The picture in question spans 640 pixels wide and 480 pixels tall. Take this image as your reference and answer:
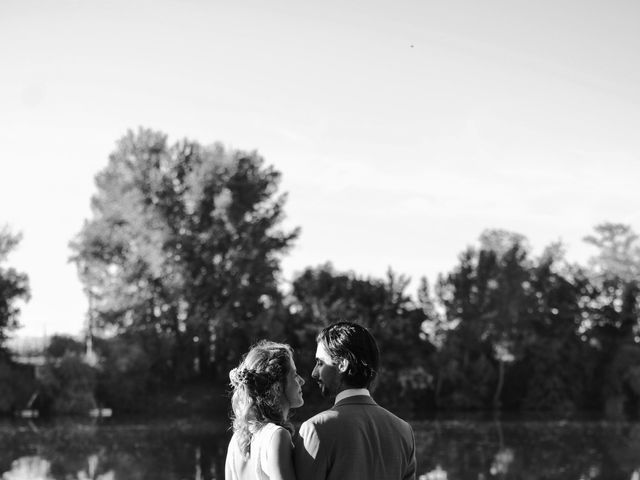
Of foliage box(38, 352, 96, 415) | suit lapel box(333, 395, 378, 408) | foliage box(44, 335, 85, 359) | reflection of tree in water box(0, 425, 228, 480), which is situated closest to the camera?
suit lapel box(333, 395, 378, 408)

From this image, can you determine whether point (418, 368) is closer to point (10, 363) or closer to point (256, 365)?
point (10, 363)

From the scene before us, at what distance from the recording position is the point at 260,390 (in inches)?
151

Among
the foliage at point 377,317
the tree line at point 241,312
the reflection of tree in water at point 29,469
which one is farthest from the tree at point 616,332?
the reflection of tree in water at point 29,469

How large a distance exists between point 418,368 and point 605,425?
32.3 feet

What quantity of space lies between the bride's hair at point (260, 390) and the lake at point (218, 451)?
12.7 m

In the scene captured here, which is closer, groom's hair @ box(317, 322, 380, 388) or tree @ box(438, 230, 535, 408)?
groom's hair @ box(317, 322, 380, 388)

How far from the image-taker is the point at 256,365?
3830 mm

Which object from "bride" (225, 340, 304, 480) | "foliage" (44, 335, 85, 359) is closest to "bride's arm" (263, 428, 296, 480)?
"bride" (225, 340, 304, 480)

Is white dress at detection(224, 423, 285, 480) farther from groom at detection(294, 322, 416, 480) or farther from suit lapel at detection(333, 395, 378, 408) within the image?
suit lapel at detection(333, 395, 378, 408)

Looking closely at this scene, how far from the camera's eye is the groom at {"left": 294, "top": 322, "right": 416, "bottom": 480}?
339 cm

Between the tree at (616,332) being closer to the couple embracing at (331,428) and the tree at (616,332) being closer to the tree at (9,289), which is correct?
the tree at (9,289)

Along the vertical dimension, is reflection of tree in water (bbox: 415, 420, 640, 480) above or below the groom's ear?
below

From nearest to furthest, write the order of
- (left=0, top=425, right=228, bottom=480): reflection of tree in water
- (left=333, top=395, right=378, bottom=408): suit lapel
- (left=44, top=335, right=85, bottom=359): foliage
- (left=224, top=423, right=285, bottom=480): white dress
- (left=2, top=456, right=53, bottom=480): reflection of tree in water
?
(left=333, top=395, right=378, bottom=408): suit lapel, (left=224, top=423, right=285, bottom=480): white dress, (left=2, top=456, right=53, bottom=480): reflection of tree in water, (left=0, top=425, right=228, bottom=480): reflection of tree in water, (left=44, top=335, right=85, bottom=359): foliage

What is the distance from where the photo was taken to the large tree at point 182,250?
37500 millimetres
